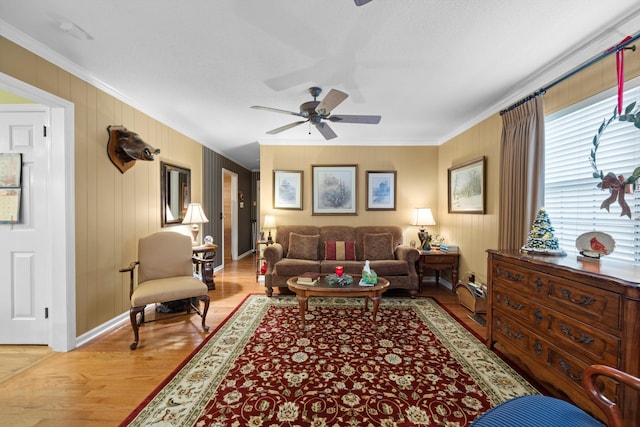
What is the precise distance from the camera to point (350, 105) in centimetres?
335

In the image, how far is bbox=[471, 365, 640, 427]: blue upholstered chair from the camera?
3.26ft

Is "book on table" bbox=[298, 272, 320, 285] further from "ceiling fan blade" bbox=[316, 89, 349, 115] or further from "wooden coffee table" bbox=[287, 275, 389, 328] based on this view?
"ceiling fan blade" bbox=[316, 89, 349, 115]

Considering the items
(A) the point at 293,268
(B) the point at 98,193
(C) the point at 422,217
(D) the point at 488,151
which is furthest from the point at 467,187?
(B) the point at 98,193

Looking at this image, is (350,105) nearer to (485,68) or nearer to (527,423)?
(485,68)

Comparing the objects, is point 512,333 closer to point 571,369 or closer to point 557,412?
point 571,369

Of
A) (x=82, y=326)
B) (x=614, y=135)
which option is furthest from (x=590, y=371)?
(x=82, y=326)

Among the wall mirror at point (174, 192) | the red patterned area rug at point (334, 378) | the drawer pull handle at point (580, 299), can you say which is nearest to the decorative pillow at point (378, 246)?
the red patterned area rug at point (334, 378)

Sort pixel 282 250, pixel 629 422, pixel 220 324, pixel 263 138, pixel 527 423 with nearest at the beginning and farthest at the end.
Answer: pixel 527 423, pixel 629 422, pixel 220 324, pixel 282 250, pixel 263 138

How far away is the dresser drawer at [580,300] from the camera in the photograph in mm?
1415

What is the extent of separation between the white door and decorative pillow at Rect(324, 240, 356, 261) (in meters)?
3.30

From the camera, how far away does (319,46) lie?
6.93 feet

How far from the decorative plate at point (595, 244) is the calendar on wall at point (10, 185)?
15.3ft

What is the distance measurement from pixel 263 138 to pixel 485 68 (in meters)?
3.46

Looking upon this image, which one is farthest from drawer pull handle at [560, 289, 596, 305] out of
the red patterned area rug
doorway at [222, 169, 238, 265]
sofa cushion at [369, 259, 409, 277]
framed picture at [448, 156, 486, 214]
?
doorway at [222, 169, 238, 265]
